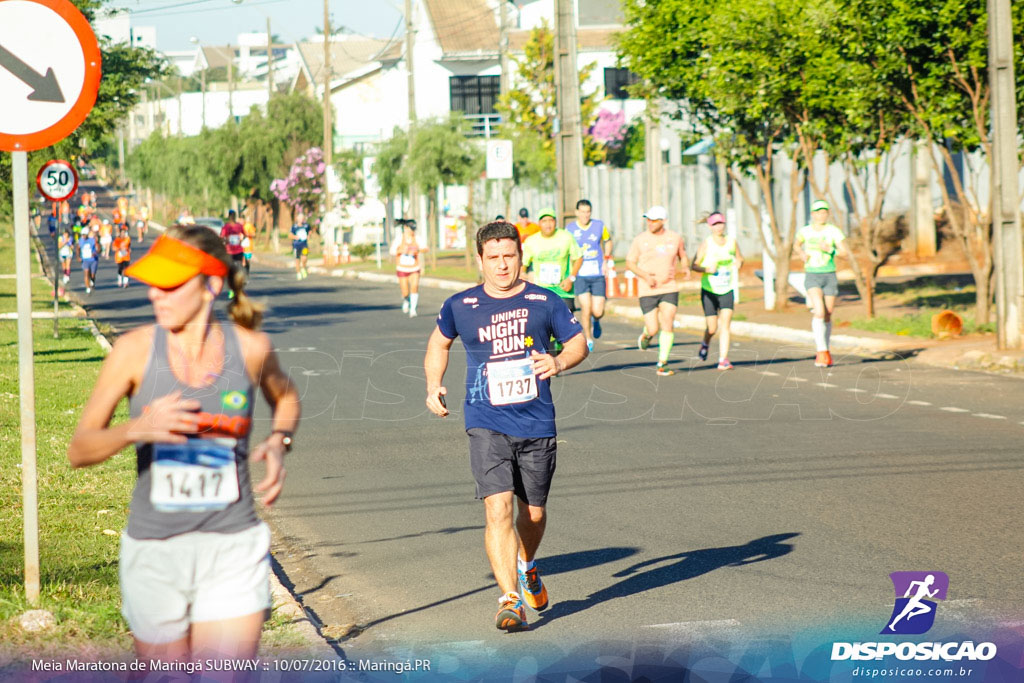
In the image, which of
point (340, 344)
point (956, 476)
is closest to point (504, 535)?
point (956, 476)

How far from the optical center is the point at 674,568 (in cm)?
740

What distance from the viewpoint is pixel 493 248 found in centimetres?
648

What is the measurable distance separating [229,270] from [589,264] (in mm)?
14147

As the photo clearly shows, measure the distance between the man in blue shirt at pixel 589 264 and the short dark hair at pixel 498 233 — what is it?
37.5 feet

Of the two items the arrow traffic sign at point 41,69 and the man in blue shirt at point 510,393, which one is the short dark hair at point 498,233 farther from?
the arrow traffic sign at point 41,69

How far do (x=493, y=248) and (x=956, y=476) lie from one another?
4.78 meters

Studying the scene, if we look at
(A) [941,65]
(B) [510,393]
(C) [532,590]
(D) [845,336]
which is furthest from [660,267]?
(C) [532,590]

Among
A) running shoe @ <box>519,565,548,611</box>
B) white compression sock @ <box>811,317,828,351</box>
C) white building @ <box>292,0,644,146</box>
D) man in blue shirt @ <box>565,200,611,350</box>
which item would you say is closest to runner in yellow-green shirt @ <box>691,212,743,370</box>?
white compression sock @ <box>811,317,828,351</box>

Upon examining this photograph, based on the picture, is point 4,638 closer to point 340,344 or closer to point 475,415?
point 475,415

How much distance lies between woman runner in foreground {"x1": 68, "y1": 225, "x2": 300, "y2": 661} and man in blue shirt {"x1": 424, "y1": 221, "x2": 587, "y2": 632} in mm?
2351

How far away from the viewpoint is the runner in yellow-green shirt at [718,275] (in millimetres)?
16109

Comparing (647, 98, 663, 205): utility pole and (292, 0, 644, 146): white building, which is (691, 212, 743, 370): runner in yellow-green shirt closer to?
(647, 98, 663, 205): utility pole

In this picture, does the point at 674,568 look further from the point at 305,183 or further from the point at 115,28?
the point at 305,183

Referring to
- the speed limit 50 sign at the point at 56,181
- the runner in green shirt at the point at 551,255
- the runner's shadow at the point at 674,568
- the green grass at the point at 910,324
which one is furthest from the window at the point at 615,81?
the runner's shadow at the point at 674,568
